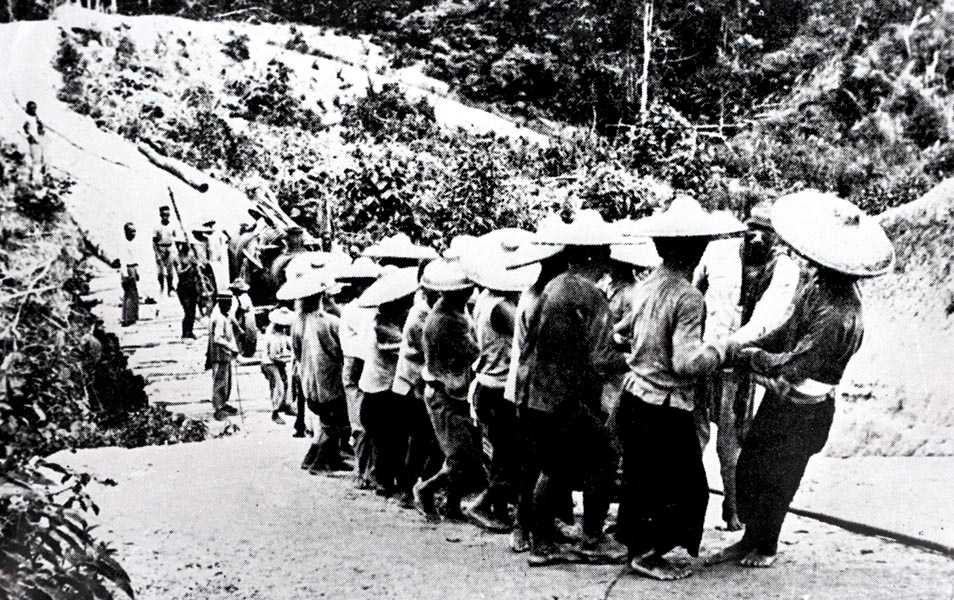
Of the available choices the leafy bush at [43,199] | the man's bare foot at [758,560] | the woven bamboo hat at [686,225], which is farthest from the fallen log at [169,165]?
the man's bare foot at [758,560]

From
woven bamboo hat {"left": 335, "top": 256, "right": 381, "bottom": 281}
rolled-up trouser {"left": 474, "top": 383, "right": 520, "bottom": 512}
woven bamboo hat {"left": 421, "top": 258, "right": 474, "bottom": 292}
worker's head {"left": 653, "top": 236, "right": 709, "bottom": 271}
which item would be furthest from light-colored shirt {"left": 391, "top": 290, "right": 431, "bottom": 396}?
worker's head {"left": 653, "top": 236, "right": 709, "bottom": 271}

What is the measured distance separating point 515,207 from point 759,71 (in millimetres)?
2763

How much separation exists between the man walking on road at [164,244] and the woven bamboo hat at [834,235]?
10.6ft

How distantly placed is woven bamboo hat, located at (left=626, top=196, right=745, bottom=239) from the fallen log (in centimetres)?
288

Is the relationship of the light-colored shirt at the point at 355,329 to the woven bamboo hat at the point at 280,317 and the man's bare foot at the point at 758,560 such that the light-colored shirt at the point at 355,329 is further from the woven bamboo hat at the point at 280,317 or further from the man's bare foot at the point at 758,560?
the man's bare foot at the point at 758,560

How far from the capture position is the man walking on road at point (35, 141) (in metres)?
4.27

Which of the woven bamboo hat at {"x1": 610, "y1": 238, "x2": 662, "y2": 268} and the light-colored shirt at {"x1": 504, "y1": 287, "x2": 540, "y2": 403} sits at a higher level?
the woven bamboo hat at {"x1": 610, "y1": 238, "x2": 662, "y2": 268}

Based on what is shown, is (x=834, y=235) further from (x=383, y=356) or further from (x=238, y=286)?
(x=238, y=286)

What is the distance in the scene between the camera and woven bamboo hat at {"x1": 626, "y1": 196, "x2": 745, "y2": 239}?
13.3 feet

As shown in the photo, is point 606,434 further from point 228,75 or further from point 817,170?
point 228,75

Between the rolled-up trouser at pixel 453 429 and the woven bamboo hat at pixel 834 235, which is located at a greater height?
the woven bamboo hat at pixel 834 235

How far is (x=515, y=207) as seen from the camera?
7.84m

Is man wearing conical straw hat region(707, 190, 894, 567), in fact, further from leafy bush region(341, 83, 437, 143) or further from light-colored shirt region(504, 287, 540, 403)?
leafy bush region(341, 83, 437, 143)

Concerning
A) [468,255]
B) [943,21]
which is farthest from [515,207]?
[943,21]
